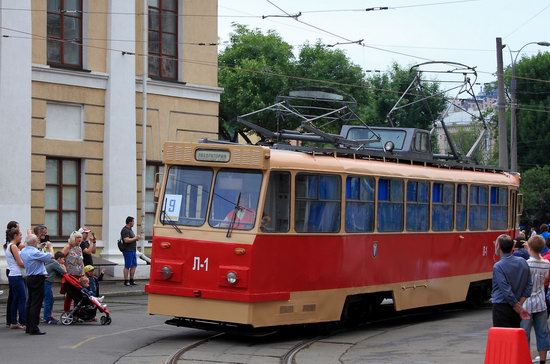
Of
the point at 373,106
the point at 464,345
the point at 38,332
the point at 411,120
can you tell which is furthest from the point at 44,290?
the point at 373,106

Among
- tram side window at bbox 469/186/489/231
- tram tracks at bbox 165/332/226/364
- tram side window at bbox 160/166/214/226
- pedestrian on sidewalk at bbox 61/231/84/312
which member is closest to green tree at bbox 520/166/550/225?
tram side window at bbox 469/186/489/231

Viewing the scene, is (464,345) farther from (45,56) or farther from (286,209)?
(45,56)

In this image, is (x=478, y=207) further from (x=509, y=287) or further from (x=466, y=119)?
(x=466, y=119)

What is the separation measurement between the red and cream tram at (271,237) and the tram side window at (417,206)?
470mm

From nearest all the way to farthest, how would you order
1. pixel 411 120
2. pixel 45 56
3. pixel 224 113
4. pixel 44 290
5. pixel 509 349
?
pixel 509 349, pixel 44 290, pixel 45 56, pixel 411 120, pixel 224 113

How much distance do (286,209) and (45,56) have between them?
12390 millimetres

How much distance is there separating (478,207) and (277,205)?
7529 millimetres

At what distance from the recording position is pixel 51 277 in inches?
748

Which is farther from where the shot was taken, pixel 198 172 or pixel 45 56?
pixel 45 56

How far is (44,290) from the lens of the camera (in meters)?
18.4

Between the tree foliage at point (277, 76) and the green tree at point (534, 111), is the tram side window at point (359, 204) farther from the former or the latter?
the green tree at point (534, 111)

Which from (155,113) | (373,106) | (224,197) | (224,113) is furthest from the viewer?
(373,106)

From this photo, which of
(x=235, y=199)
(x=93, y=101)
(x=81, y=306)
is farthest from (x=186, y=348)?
(x=93, y=101)

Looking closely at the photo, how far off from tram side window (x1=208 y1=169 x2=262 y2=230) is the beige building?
35.3 ft
